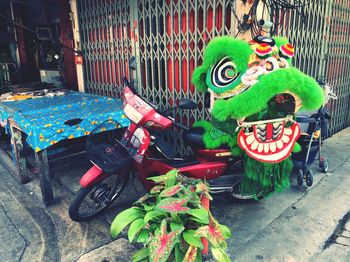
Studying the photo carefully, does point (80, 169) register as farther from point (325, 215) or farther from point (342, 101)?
point (342, 101)

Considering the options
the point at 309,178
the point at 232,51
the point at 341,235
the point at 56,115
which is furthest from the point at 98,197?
the point at 309,178

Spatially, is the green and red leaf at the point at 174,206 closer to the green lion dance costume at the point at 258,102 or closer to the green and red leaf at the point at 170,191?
the green and red leaf at the point at 170,191

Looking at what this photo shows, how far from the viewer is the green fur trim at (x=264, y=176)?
298 centimetres

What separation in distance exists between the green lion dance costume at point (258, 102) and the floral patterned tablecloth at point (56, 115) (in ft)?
5.05

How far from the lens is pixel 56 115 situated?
362 cm

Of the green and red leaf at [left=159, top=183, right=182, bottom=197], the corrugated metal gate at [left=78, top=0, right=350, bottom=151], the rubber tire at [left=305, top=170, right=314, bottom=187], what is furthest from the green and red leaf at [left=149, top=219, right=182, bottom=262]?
the rubber tire at [left=305, top=170, right=314, bottom=187]

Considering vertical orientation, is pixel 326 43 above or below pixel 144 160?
above

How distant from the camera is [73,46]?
6.25 metres

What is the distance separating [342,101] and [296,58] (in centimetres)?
262

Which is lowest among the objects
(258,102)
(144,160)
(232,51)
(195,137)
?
(144,160)

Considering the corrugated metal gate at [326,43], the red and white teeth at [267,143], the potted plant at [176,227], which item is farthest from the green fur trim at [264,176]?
the corrugated metal gate at [326,43]

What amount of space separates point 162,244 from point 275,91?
5.37ft

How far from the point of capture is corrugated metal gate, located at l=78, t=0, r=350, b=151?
3.87 m

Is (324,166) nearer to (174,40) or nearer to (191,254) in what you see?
(174,40)
